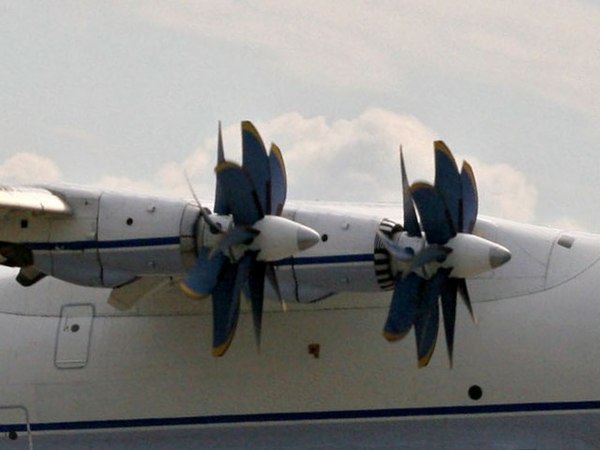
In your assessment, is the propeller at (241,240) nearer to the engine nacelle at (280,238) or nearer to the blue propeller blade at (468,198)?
the engine nacelle at (280,238)

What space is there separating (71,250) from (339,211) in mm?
2888

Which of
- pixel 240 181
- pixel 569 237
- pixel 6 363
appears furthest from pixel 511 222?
pixel 6 363

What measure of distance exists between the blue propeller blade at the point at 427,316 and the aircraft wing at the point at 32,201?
387 cm

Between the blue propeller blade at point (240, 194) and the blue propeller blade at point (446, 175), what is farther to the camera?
the blue propeller blade at point (446, 175)

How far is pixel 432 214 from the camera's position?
1566 cm

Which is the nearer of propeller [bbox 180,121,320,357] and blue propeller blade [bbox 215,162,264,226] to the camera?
propeller [bbox 180,121,320,357]

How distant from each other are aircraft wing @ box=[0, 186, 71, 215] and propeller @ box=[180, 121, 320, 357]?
1.55 metres

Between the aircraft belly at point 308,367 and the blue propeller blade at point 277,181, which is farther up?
the blue propeller blade at point 277,181

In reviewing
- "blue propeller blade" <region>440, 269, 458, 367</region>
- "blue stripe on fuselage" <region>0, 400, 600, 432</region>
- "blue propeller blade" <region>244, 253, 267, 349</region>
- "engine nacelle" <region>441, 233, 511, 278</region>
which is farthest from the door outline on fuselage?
"engine nacelle" <region>441, 233, 511, 278</region>

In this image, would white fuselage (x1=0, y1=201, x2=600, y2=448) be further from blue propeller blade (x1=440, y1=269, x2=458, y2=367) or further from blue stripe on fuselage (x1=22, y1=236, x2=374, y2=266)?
blue propeller blade (x1=440, y1=269, x2=458, y2=367)

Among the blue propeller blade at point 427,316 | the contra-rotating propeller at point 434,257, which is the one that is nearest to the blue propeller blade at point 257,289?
the contra-rotating propeller at point 434,257

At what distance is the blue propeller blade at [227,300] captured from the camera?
15578 millimetres

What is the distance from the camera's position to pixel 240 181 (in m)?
15.6

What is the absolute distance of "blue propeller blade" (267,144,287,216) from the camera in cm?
1611
